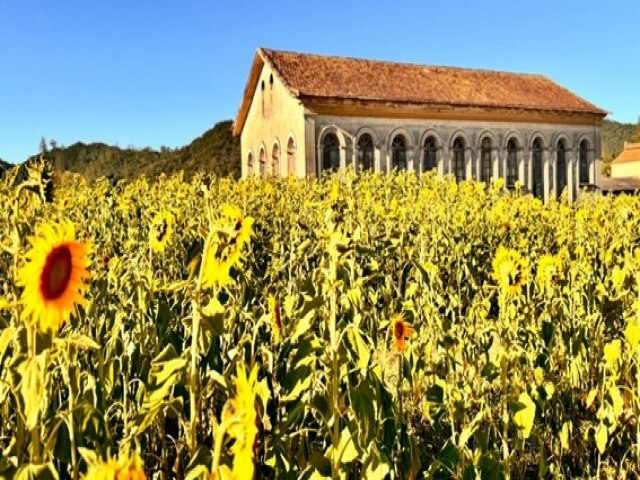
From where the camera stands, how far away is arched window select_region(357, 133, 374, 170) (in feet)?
76.5

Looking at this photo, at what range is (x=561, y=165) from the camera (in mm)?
28750

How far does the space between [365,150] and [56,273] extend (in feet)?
74.4

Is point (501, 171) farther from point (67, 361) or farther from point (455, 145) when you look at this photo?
point (67, 361)

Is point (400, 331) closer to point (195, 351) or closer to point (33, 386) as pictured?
point (195, 351)

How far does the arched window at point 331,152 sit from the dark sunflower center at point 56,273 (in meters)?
21.7

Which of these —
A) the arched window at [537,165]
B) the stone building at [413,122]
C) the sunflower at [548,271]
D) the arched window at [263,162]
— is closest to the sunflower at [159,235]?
the sunflower at [548,271]

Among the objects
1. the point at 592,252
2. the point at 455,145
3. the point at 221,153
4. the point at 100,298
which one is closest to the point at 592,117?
the point at 455,145

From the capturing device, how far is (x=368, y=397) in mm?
1407

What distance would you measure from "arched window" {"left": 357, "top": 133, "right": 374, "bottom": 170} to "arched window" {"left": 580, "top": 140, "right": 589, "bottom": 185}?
11.4 metres

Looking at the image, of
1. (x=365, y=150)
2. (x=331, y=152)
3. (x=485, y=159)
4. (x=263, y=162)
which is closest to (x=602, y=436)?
(x=331, y=152)

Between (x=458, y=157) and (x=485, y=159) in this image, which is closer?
(x=458, y=157)

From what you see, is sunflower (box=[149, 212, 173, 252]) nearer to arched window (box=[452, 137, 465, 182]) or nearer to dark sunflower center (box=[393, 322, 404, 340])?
dark sunflower center (box=[393, 322, 404, 340])

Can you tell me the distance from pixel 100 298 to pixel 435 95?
932 inches

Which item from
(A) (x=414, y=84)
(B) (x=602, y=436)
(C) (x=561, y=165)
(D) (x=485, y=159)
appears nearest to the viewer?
(B) (x=602, y=436)
